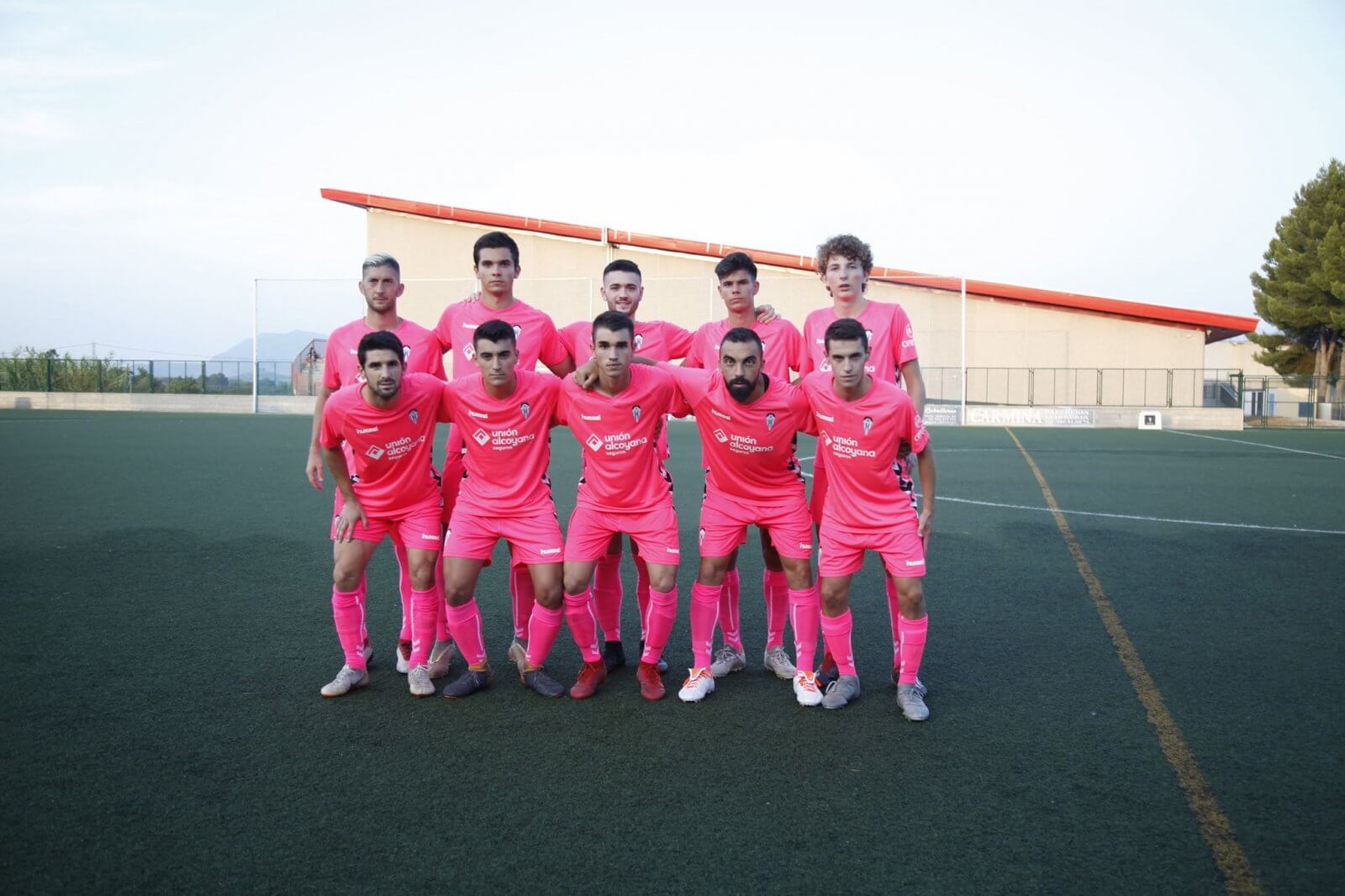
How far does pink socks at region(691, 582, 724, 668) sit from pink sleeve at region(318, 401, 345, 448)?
179cm

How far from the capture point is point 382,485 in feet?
14.6

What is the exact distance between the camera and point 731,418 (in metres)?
4.30

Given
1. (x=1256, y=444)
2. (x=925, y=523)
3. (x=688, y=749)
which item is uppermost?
(x=925, y=523)

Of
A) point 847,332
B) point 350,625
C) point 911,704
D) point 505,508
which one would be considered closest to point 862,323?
point 847,332

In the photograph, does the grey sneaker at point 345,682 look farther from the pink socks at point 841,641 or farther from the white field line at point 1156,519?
the white field line at point 1156,519

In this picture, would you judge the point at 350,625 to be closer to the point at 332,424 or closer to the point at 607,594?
the point at 332,424

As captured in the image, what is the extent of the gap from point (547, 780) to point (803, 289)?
24088 mm

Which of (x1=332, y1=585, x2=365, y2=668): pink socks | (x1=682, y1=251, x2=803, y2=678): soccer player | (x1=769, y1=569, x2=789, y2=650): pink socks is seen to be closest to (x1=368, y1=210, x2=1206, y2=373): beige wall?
(x1=682, y1=251, x2=803, y2=678): soccer player

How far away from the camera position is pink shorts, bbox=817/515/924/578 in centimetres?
408

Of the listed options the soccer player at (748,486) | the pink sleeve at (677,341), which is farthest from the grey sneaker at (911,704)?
the pink sleeve at (677,341)

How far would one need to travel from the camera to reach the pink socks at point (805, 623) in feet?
13.8

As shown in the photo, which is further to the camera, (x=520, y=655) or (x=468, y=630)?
(x=520, y=655)

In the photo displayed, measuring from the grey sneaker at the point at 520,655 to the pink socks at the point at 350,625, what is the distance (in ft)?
2.22

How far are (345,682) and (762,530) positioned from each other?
2.03m
